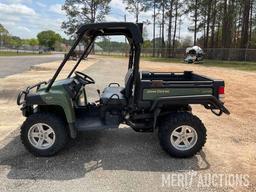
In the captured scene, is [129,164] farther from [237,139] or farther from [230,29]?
[230,29]

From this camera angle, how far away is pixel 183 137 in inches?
211


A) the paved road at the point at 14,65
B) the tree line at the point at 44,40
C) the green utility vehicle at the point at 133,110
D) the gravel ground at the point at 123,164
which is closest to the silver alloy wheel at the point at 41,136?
the green utility vehicle at the point at 133,110

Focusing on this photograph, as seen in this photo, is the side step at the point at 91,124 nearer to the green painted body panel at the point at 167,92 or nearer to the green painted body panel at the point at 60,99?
the green painted body panel at the point at 60,99

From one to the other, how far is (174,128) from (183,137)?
0.72ft

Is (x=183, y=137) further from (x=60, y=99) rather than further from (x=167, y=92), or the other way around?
(x=60, y=99)

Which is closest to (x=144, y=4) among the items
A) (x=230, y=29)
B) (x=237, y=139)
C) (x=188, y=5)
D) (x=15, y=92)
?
(x=188, y=5)

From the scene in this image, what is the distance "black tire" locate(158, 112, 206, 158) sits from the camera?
5270 millimetres

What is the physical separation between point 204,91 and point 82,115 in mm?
2101

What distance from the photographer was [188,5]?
51.9 metres

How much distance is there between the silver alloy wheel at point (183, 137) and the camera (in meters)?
5.31

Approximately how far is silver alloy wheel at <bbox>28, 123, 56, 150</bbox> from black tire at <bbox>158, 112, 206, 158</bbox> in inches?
67.6

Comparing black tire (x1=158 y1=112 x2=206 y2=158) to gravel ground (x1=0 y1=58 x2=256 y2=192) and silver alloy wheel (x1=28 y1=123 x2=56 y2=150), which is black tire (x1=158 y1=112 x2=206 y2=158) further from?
silver alloy wheel (x1=28 y1=123 x2=56 y2=150)

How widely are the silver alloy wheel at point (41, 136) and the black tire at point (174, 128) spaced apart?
1717 millimetres

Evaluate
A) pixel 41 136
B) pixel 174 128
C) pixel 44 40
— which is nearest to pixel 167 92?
pixel 174 128
